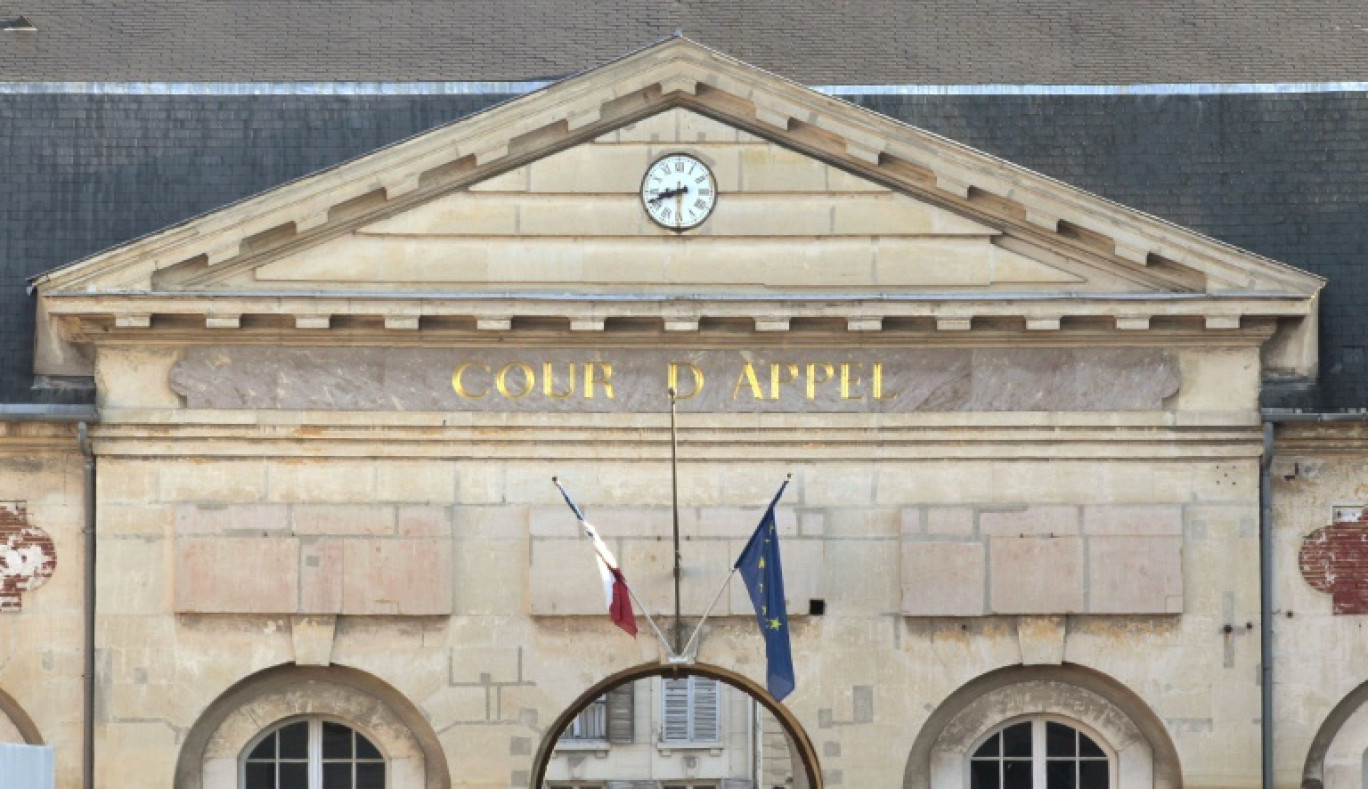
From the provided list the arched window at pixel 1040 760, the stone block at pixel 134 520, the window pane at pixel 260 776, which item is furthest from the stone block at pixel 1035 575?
the stone block at pixel 134 520

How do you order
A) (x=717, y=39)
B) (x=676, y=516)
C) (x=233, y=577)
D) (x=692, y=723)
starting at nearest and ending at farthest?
(x=676, y=516)
(x=233, y=577)
(x=717, y=39)
(x=692, y=723)

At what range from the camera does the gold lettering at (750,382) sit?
28.4 metres

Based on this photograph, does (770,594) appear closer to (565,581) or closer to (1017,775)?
(565,581)

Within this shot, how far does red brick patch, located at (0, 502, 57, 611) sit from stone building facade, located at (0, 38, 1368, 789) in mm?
27

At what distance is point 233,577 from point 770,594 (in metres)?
4.53

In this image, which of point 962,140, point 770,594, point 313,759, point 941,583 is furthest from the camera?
point 962,140

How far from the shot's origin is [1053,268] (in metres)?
28.3

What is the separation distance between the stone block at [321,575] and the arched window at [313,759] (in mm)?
1071

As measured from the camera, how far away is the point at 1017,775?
28734mm

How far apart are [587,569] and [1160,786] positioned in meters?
5.20

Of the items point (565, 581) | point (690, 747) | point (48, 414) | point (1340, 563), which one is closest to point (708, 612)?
point (565, 581)

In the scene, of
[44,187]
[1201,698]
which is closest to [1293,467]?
[1201,698]

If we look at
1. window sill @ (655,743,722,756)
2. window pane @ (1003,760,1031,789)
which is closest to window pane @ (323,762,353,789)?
window pane @ (1003,760,1031,789)

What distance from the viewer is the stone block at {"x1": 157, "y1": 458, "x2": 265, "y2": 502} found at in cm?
2827
